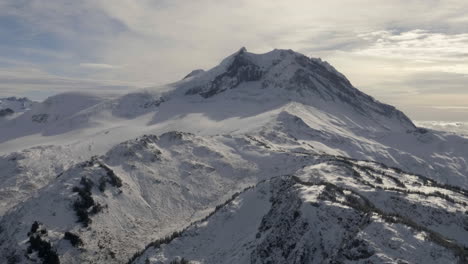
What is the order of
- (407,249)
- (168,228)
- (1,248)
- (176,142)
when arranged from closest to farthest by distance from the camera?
1. (407,249)
2. (1,248)
3. (168,228)
4. (176,142)

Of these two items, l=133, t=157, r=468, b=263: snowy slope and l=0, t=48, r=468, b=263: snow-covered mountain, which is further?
l=0, t=48, r=468, b=263: snow-covered mountain

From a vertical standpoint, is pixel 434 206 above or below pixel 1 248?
above

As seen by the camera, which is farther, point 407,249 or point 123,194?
point 123,194

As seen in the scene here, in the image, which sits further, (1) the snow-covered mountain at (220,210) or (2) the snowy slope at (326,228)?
(1) the snow-covered mountain at (220,210)

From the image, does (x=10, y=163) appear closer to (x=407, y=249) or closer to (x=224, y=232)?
(x=224, y=232)

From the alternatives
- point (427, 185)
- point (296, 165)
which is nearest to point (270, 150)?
point (296, 165)

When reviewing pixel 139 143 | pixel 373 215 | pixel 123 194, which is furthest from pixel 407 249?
pixel 139 143

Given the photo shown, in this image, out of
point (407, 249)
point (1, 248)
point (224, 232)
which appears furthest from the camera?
point (1, 248)

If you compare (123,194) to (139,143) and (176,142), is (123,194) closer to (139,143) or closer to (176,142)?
(139,143)

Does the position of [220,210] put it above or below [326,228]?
below

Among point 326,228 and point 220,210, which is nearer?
point 326,228
